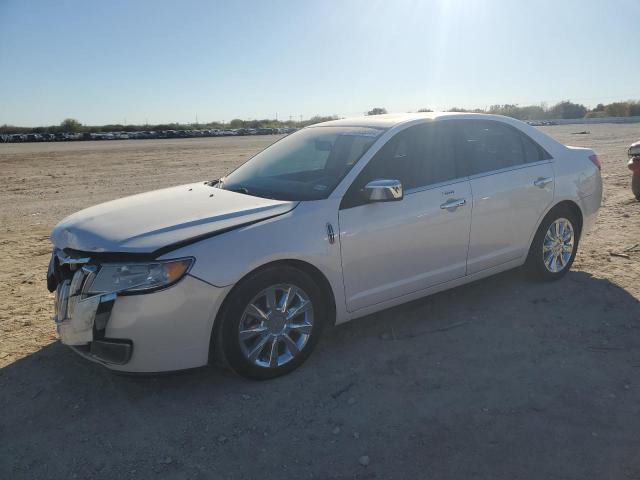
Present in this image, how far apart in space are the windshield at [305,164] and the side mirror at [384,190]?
0.94ft

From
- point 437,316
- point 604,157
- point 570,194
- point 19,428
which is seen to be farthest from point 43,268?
point 604,157

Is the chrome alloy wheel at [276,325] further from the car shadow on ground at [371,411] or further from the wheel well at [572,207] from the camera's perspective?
the wheel well at [572,207]

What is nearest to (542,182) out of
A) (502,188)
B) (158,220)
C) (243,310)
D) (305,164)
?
(502,188)

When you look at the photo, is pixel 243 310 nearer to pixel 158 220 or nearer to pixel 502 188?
pixel 158 220

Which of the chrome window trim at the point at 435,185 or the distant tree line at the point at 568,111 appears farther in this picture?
the distant tree line at the point at 568,111

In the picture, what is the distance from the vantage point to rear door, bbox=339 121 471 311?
3.98m

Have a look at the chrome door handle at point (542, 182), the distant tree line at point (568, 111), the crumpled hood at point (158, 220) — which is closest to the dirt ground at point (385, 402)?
the crumpled hood at point (158, 220)

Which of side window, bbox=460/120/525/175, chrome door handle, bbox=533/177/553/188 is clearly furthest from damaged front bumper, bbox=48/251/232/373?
chrome door handle, bbox=533/177/553/188

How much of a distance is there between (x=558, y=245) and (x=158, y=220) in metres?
3.79

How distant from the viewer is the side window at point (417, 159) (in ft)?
13.8

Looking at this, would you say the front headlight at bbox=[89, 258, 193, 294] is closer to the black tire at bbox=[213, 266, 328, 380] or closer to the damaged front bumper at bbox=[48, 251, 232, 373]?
the damaged front bumper at bbox=[48, 251, 232, 373]

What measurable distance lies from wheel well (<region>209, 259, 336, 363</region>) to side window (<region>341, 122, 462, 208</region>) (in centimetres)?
63

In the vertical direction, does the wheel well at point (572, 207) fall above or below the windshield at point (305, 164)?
below

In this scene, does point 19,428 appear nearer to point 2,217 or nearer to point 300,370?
point 300,370
